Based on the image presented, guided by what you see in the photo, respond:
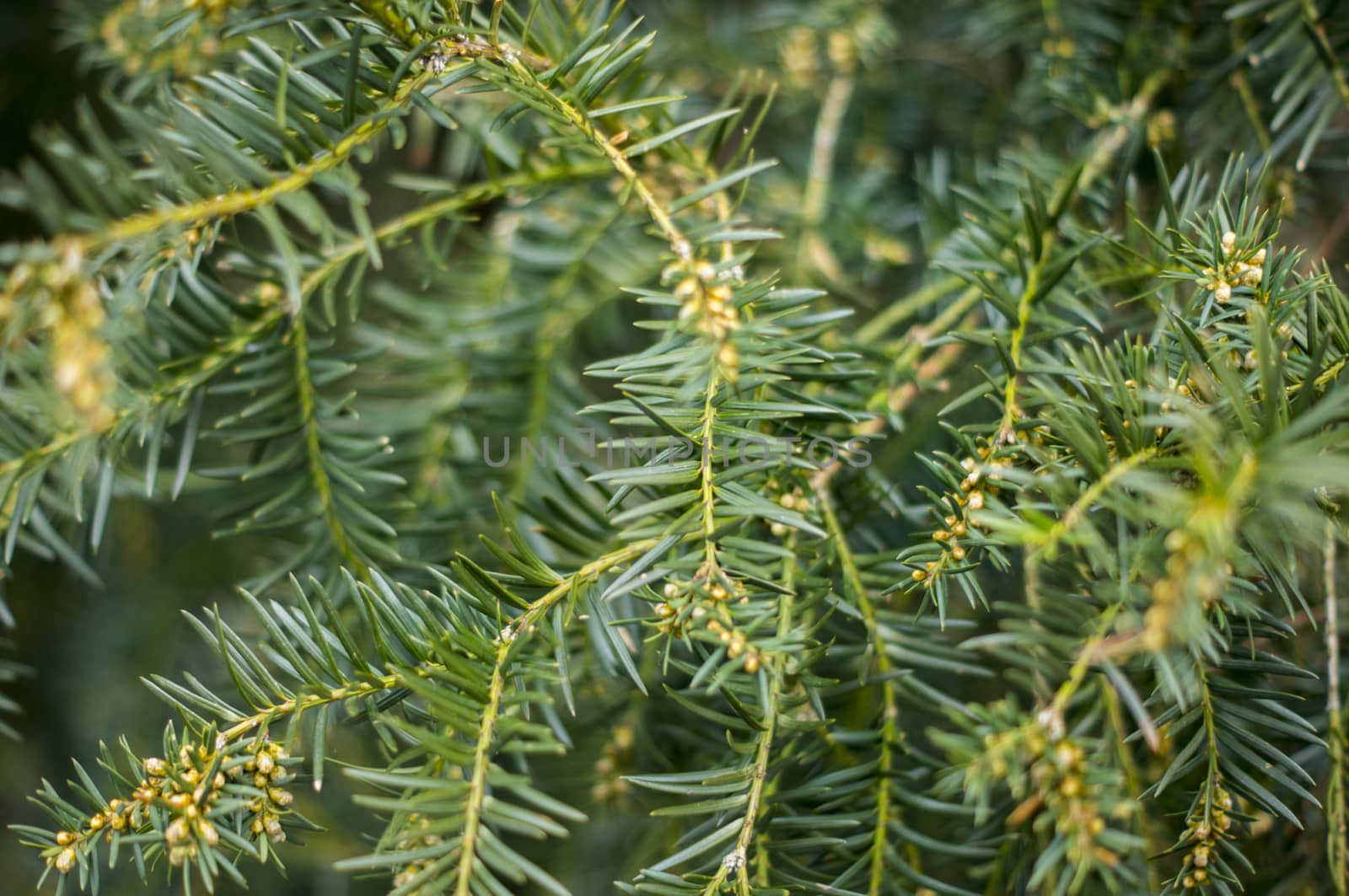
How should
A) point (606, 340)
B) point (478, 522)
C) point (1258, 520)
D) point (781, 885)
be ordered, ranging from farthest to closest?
1. point (606, 340)
2. point (478, 522)
3. point (781, 885)
4. point (1258, 520)

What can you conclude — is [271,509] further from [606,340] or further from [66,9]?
[66,9]

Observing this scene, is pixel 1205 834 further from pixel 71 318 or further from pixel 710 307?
pixel 71 318

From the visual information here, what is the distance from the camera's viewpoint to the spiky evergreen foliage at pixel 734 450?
274 millimetres

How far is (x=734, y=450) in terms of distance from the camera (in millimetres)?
334

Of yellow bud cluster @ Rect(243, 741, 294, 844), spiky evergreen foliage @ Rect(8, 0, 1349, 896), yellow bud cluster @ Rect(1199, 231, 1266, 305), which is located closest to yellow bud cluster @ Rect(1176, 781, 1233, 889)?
spiky evergreen foliage @ Rect(8, 0, 1349, 896)

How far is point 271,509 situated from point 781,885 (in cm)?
30

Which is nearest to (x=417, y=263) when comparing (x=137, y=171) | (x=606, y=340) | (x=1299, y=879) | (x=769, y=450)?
(x=606, y=340)

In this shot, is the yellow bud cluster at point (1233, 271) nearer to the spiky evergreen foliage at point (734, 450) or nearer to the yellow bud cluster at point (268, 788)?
the spiky evergreen foliage at point (734, 450)

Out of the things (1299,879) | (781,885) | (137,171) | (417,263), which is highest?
(137,171)

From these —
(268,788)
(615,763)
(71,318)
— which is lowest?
(615,763)

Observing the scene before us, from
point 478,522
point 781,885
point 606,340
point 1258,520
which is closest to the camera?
point 1258,520

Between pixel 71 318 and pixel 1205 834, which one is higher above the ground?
pixel 71 318

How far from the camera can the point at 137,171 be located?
0.38m

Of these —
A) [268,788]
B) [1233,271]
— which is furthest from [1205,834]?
[268,788]
